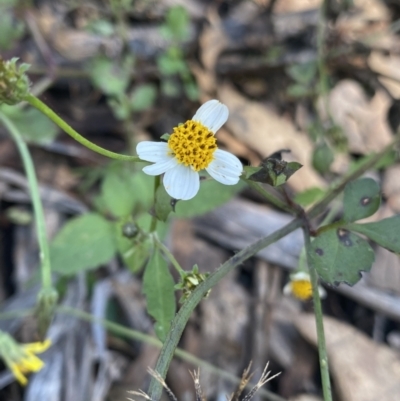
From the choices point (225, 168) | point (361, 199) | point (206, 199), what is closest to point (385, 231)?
point (361, 199)

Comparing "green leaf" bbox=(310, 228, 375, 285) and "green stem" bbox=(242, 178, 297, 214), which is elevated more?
"green stem" bbox=(242, 178, 297, 214)

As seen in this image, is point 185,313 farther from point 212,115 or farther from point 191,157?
point 212,115

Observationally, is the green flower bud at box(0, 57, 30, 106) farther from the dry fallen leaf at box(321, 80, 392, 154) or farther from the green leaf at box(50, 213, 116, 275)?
the dry fallen leaf at box(321, 80, 392, 154)

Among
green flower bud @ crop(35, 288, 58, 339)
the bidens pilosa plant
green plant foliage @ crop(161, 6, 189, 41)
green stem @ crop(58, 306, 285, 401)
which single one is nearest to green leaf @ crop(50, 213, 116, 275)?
green stem @ crop(58, 306, 285, 401)

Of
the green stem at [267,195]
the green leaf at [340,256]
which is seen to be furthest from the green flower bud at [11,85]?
the green leaf at [340,256]

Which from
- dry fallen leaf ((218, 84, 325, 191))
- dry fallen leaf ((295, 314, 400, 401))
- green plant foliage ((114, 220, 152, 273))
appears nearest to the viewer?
green plant foliage ((114, 220, 152, 273))
